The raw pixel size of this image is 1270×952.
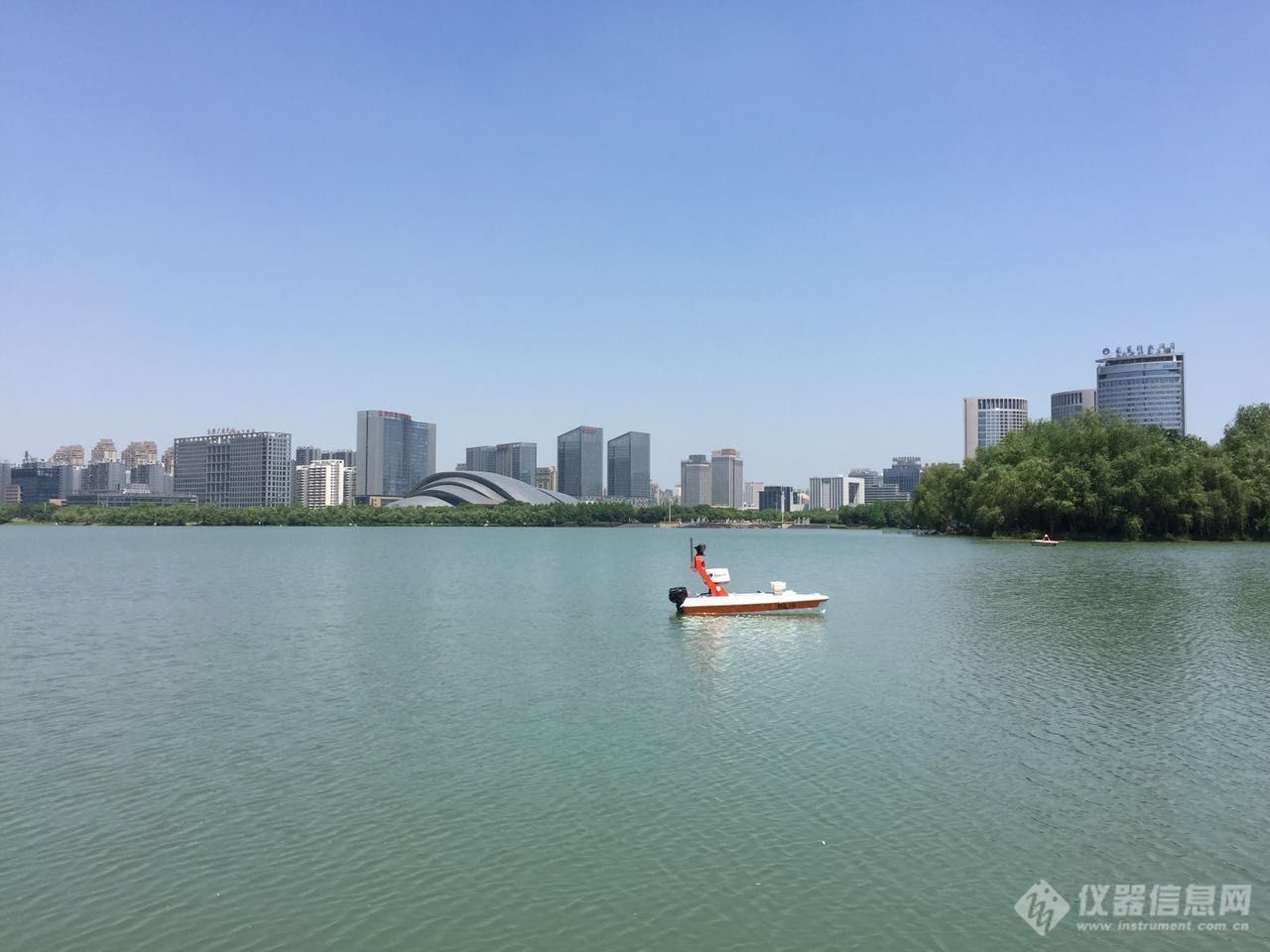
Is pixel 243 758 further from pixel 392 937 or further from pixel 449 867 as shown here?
pixel 392 937

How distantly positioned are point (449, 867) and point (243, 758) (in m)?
4.66

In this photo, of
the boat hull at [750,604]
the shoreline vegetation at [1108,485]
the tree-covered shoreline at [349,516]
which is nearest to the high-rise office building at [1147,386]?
the tree-covered shoreline at [349,516]

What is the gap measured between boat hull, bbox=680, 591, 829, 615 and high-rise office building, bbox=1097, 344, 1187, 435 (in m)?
183

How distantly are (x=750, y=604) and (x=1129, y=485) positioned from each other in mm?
47280

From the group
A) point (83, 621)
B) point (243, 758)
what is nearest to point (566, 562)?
point (83, 621)

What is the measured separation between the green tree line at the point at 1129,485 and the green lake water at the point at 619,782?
1710 inches

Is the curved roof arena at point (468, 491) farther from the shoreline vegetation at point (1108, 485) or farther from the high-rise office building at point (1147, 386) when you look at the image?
the high-rise office building at point (1147, 386)

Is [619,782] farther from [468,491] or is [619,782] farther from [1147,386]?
[1147,386]

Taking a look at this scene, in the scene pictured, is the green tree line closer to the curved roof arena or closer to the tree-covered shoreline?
the tree-covered shoreline

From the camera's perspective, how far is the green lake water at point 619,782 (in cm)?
698

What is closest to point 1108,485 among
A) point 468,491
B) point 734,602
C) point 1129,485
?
point 1129,485

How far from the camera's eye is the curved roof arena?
166750 millimetres

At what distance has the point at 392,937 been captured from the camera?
6.59 meters

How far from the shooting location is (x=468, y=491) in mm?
168500
